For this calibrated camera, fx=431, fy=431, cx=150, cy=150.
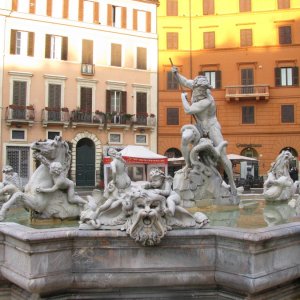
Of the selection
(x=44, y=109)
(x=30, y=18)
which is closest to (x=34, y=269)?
(x=44, y=109)

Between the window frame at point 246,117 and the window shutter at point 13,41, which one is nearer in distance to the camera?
the window shutter at point 13,41

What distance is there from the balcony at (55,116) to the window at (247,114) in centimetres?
1257

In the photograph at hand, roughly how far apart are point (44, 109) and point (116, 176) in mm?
22636

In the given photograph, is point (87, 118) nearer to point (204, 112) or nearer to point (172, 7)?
point (172, 7)

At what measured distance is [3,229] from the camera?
4.17 metres

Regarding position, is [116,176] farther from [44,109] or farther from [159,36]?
[159,36]

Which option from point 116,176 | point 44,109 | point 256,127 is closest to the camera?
point 116,176

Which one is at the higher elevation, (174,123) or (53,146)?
(174,123)

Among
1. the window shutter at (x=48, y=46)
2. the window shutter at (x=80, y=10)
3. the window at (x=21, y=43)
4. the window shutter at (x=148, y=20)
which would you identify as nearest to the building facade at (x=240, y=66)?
the window shutter at (x=148, y=20)

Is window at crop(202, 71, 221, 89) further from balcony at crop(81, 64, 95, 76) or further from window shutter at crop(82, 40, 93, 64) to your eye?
window shutter at crop(82, 40, 93, 64)

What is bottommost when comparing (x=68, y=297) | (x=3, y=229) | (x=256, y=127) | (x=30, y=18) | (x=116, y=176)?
(x=68, y=297)

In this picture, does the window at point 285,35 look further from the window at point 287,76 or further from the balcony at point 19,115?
the balcony at point 19,115

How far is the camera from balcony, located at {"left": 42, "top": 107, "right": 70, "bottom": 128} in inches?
1118

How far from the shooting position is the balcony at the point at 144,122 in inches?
1206
